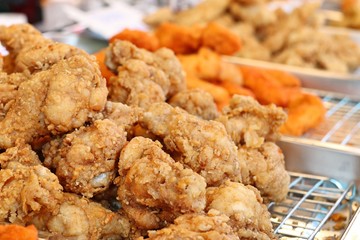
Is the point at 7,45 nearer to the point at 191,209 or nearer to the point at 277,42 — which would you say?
the point at 191,209

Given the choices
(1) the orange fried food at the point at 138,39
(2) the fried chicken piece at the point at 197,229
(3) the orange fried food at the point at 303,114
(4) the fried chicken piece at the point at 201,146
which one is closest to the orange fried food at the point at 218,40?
(3) the orange fried food at the point at 303,114

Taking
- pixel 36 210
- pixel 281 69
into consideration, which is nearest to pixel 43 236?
pixel 36 210

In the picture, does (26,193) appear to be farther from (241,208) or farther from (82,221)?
(241,208)

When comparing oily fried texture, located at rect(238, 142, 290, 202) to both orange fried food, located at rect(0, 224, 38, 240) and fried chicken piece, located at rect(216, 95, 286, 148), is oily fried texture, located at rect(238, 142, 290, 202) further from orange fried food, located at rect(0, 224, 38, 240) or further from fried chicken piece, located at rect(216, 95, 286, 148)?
orange fried food, located at rect(0, 224, 38, 240)

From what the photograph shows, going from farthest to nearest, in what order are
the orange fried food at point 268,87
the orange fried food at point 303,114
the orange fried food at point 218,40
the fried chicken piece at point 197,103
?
the orange fried food at point 218,40 → the orange fried food at point 268,87 → the orange fried food at point 303,114 → the fried chicken piece at point 197,103

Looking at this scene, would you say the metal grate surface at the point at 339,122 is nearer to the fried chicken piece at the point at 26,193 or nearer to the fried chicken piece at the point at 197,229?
the fried chicken piece at the point at 197,229

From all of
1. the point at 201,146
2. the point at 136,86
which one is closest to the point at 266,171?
the point at 201,146
